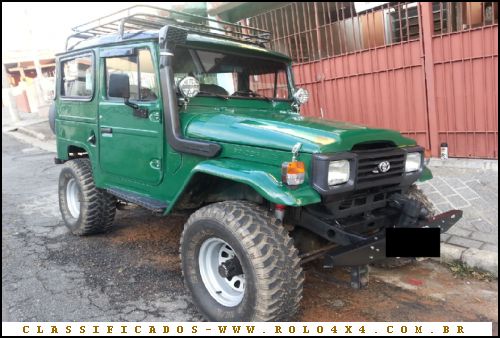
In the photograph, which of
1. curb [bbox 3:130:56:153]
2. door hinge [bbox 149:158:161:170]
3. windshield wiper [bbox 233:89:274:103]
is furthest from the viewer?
curb [bbox 3:130:56:153]

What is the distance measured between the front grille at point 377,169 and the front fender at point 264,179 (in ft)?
1.31

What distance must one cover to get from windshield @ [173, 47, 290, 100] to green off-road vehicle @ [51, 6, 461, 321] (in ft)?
0.04

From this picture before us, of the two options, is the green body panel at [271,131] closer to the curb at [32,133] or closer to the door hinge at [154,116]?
the door hinge at [154,116]

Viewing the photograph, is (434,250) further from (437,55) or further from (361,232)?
(437,55)

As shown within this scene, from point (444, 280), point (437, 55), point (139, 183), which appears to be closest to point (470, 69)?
point (437, 55)

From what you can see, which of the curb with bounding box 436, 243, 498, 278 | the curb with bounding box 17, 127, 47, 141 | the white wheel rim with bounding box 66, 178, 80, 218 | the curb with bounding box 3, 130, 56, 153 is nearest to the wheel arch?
the curb with bounding box 436, 243, 498, 278

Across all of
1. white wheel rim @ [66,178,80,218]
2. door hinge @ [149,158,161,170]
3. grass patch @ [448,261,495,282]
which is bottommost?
grass patch @ [448,261,495,282]

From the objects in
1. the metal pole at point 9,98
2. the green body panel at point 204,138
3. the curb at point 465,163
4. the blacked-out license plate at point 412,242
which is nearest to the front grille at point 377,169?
the green body panel at point 204,138

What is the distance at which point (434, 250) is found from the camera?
2869 millimetres

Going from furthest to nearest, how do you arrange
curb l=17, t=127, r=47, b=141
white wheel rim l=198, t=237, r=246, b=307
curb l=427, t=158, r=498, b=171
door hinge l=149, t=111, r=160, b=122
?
curb l=17, t=127, r=47, b=141 → curb l=427, t=158, r=498, b=171 → door hinge l=149, t=111, r=160, b=122 → white wheel rim l=198, t=237, r=246, b=307

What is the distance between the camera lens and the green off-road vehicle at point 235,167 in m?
2.70

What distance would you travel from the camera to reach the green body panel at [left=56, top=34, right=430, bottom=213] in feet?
9.16

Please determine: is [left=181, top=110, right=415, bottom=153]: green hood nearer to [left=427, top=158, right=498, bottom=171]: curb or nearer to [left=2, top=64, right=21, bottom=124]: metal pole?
[left=427, top=158, right=498, bottom=171]: curb

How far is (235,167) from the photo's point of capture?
294cm
